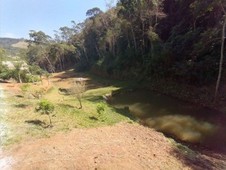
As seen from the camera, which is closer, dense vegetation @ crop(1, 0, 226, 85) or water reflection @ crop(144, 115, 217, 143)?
water reflection @ crop(144, 115, 217, 143)

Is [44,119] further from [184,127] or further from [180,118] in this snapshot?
[180,118]

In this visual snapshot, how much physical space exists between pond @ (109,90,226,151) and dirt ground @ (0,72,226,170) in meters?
2.22

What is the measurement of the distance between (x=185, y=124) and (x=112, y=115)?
4917 mm

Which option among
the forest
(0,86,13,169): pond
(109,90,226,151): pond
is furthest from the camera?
(109,90,226,151): pond

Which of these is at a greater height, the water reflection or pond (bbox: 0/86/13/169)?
pond (bbox: 0/86/13/169)

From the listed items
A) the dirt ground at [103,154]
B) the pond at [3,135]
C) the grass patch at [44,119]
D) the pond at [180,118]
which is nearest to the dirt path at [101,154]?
the dirt ground at [103,154]

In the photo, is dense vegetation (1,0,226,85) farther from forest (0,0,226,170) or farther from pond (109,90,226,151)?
pond (109,90,226,151)

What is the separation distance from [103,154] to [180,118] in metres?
A: 9.18

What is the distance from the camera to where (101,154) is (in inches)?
426

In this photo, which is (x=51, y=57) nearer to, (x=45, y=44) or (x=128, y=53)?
(x=45, y=44)

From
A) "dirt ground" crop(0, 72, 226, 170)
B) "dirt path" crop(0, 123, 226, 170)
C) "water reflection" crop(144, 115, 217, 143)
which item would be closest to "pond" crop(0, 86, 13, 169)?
"dirt ground" crop(0, 72, 226, 170)

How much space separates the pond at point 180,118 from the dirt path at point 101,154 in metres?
2.67

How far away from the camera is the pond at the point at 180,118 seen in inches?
588

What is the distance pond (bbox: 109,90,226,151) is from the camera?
588 inches
